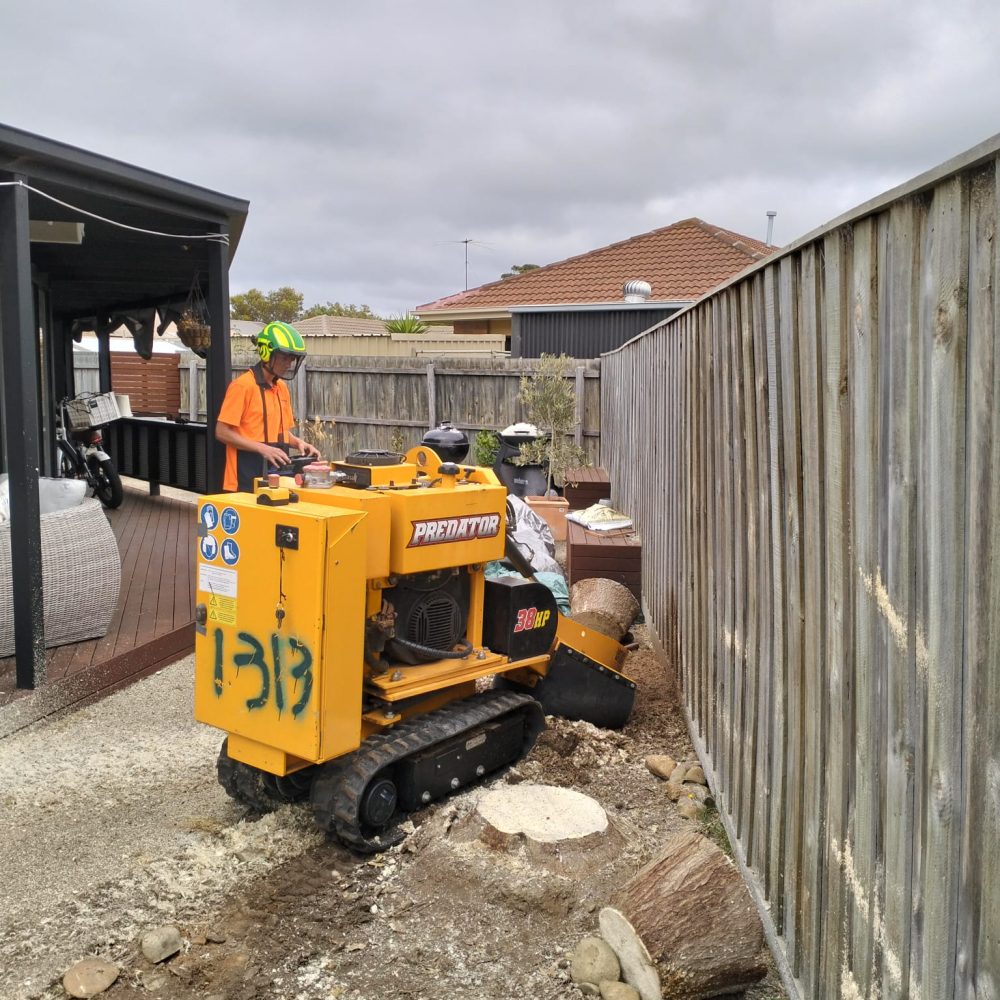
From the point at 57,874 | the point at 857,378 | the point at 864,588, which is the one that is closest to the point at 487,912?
the point at 57,874

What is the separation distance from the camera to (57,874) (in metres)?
3.53

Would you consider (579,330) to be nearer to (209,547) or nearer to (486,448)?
(486,448)

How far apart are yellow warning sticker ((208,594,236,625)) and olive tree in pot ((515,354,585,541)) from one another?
812 cm

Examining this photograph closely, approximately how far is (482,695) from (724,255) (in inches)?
687

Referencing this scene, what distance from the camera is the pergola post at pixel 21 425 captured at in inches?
197

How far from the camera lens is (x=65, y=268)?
9.66 meters

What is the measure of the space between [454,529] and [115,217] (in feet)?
15.1

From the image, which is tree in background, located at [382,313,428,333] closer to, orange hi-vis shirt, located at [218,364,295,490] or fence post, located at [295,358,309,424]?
fence post, located at [295,358,309,424]

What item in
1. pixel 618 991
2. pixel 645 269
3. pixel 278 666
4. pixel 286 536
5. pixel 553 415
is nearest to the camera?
pixel 618 991

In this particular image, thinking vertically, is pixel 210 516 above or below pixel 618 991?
above

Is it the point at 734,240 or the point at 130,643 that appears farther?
the point at 734,240

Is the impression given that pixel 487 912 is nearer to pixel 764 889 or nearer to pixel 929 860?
pixel 764 889

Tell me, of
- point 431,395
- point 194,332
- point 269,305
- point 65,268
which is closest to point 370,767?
point 194,332

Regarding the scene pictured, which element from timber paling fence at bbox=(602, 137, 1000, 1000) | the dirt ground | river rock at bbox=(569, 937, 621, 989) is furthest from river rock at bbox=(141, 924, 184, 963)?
timber paling fence at bbox=(602, 137, 1000, 1000)
